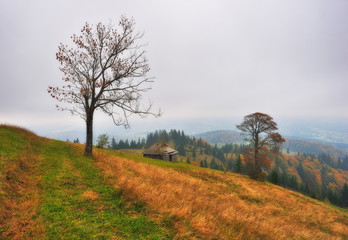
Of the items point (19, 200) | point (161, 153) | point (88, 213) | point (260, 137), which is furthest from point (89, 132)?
point (161, 153)

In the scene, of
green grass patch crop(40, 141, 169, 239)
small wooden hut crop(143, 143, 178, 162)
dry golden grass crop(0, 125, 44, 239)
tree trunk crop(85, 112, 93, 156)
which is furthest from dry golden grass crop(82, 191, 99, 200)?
small wooden hut crop(143, 143, 178, 162)

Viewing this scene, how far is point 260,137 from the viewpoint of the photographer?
25.1 metres

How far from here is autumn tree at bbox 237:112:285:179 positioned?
2401cm

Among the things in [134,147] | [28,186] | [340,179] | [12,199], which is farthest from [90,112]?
[340,179]

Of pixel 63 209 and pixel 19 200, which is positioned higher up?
pixel 19 200

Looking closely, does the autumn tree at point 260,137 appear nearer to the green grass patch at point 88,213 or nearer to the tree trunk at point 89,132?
the tree trunk at point 89,132

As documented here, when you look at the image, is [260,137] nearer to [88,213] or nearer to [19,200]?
[88,213]

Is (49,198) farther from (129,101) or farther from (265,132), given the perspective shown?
(265,132)

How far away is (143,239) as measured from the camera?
394cm

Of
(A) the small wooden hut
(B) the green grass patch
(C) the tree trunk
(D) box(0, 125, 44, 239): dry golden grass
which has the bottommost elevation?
(A) the small wooden hut

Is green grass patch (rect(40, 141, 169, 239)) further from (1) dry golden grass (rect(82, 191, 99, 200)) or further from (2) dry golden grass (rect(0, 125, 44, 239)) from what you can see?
(2) dry golden grass (rect(0, 125, 44, 239))

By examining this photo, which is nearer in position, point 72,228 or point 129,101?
point 72,228

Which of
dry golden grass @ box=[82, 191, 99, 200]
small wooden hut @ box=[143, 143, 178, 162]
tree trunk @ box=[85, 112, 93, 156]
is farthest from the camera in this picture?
small wooden hut @ box=[143, 143, 178, 162]

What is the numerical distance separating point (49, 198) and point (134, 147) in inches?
5793
